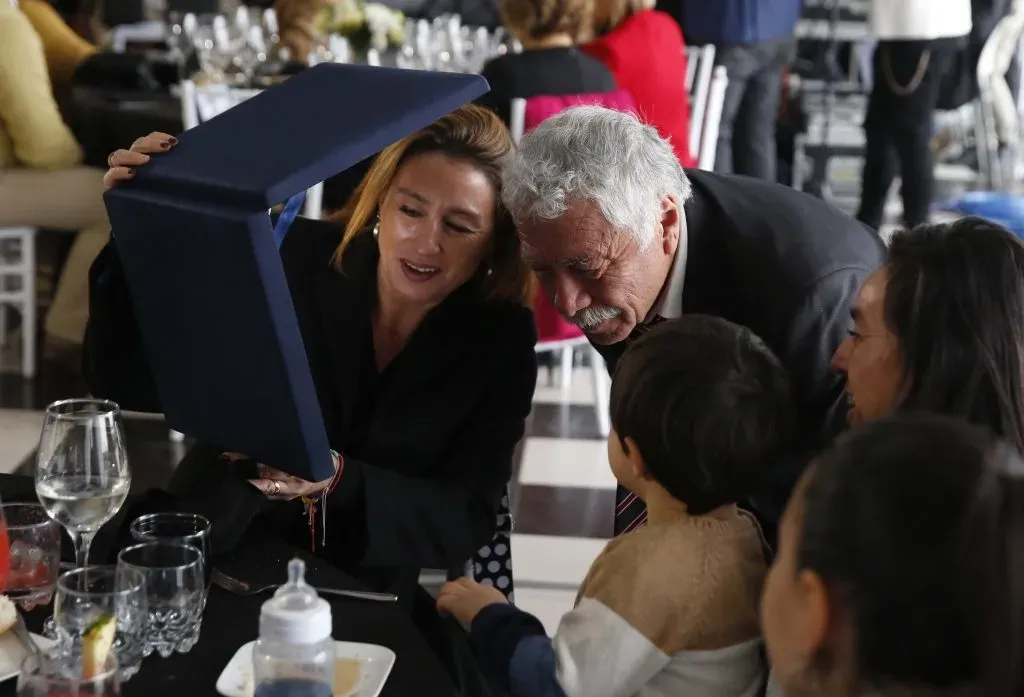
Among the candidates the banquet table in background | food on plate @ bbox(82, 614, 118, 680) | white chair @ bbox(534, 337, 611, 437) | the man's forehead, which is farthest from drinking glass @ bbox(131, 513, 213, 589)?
the banquet table in background

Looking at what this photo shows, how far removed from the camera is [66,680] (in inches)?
37.7

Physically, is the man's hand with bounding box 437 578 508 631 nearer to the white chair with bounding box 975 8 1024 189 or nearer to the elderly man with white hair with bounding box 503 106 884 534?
the elderly man with white hair with bounding box 503 106 884 534

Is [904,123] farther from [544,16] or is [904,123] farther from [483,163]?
[483,163]

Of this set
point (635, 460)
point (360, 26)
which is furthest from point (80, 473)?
point (360, 26)

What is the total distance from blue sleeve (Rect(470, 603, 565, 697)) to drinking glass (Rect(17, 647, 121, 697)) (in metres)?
0.48

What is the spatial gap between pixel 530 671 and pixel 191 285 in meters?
0.52

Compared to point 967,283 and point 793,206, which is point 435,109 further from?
point 793,206

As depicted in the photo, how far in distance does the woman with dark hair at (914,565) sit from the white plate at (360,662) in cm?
42

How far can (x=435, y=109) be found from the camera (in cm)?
135

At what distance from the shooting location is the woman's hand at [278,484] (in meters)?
1.49

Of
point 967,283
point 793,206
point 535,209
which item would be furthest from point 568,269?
point 967,283

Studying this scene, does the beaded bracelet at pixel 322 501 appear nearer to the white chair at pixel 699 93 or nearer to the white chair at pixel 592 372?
the white chair at pixel 592 372

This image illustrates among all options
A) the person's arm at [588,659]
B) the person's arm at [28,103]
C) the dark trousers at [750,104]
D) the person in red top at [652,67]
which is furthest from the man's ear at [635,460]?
the dark trousers at [750,104]

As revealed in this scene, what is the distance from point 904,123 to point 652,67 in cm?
192
